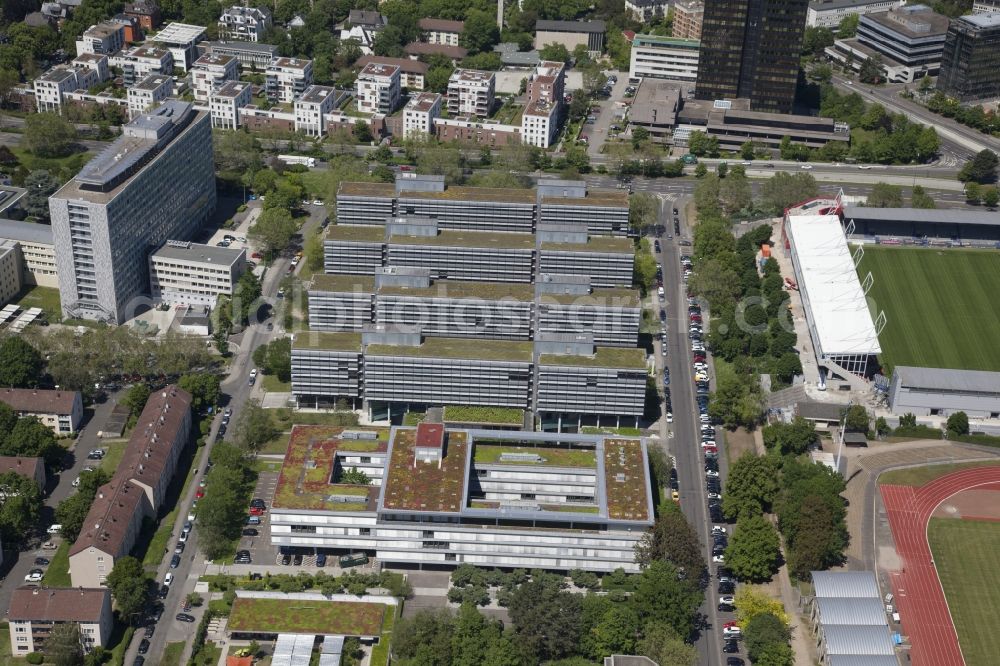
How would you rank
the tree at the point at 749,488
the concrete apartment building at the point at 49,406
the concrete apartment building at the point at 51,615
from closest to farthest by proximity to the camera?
the concrete apartment building at the point at 51,615 → the tree at the point at 749,488 → the concrete apartment building at the point at 49,406

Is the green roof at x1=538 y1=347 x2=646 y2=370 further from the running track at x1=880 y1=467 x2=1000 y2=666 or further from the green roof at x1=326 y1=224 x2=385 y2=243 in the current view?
the green roof at x1=326 y1=224 x2=385 y2=243

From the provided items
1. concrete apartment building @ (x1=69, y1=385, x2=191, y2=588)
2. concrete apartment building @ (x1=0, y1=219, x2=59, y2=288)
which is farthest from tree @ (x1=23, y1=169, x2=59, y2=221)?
concrete apartment building @ (x1=69, y1=385, x2=191, y2=588)

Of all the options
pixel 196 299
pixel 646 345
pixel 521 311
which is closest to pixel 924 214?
pixel 646 345

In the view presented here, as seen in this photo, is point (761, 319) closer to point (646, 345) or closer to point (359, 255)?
point (646, 345)

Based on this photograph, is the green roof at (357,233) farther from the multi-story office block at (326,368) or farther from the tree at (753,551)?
the tree at (753,551)

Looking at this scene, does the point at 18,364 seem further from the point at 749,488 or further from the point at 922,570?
the point at 922,570

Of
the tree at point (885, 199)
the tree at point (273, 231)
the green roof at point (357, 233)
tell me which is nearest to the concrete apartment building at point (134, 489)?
the green roof at point (357, 233)
